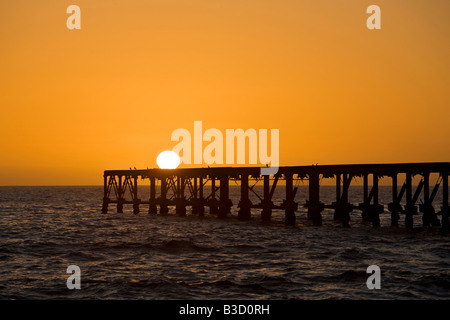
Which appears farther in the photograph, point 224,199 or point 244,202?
point 224,199

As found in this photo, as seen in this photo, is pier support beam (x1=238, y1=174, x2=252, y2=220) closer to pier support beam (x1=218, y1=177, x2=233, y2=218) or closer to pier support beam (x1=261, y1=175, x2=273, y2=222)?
pier support beam (x1=218, y1=177, x2=233, y2=218)

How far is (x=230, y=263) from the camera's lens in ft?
66.9

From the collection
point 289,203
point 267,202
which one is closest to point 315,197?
point 289,203

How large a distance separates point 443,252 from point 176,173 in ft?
93.7

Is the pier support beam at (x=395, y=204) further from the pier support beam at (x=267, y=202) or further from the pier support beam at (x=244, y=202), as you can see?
the pier support beam at (x=244, y=202)

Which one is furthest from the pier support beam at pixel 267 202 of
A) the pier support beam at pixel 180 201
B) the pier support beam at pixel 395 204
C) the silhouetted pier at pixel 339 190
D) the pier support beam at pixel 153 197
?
the pier support beam at pixel 153 197

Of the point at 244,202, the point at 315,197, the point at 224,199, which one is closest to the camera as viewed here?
the point at 315,197

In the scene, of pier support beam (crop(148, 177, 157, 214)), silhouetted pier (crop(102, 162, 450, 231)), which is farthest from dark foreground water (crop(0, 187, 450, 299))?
pier support beam (crop(148, 177, 157, 214))

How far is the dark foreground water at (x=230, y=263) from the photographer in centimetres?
1545

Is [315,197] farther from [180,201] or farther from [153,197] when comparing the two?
[153,197]

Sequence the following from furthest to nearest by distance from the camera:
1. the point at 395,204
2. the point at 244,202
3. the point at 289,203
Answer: the point at 244,202
the point at 289,203
the point at 395,204

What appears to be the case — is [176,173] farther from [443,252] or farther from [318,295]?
[318,295]

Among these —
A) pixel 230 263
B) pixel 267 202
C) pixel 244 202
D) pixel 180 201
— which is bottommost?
pixel 230 263
